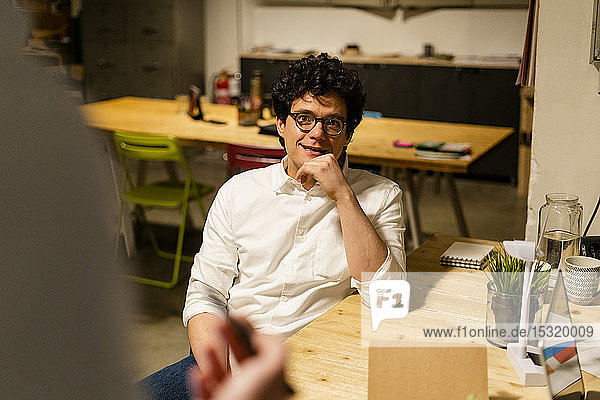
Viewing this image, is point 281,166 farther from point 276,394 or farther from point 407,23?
point 407,23

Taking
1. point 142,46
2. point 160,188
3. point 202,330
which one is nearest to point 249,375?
point 202,330

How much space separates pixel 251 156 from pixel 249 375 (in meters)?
3.02

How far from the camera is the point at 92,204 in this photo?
24 centimetres

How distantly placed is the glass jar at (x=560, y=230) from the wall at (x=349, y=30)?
446cm

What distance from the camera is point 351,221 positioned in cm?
175

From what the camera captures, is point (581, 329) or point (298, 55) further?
point (298, 55)

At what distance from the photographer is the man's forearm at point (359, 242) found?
1.72m

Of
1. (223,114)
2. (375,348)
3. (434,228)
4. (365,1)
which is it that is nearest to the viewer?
(375,348)

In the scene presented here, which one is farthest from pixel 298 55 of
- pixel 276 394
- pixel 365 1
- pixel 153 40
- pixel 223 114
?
pixel 276 394

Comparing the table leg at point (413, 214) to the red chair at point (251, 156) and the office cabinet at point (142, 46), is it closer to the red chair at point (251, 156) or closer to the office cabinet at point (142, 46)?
the red chair at point (251, 156)

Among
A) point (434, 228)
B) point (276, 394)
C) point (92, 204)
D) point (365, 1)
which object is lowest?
point (434, 228)

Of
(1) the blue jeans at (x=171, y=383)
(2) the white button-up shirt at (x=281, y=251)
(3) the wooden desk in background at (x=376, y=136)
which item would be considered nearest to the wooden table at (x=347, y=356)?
(2) the white button-up shirt at (x=281, y=251)

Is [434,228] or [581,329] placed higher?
[581,329]

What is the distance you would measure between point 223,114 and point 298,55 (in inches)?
95.7
